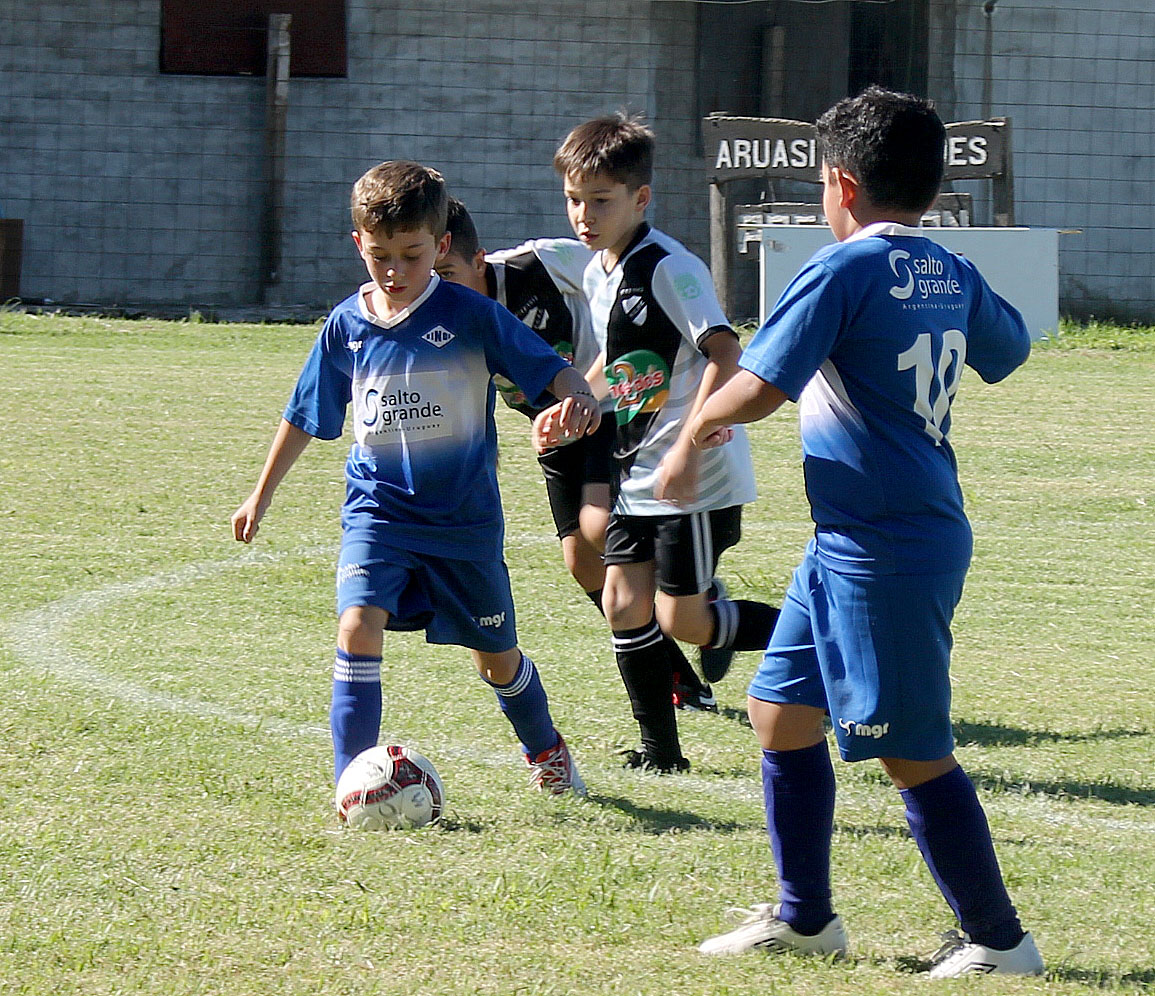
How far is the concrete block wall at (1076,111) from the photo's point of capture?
17.2 metres

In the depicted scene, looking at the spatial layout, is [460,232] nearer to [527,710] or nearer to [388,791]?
[527,710]

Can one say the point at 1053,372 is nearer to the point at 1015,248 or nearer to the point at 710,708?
the point at 1015,248

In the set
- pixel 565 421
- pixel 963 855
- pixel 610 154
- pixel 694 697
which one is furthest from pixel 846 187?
pixel 694 697

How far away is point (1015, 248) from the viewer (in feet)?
46.4

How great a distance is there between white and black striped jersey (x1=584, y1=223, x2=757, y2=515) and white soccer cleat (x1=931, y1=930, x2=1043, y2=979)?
1663 mm

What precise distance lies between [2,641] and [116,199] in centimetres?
1186

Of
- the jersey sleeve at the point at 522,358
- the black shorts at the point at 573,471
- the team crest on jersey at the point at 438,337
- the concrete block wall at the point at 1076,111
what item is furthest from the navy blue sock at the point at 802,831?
the concrete block wall at the point at 1076,111

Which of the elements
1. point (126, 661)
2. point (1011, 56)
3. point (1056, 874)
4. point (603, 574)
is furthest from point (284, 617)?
point (1011, 56)

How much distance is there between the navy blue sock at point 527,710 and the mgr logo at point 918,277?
152 centimetres

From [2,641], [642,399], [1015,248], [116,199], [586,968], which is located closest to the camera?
[586,968]

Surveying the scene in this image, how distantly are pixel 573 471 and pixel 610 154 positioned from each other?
1.03m

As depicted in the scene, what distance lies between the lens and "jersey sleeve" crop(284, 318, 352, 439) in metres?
4.05

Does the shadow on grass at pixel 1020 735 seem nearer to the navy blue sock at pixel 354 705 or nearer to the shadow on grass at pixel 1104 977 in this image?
the shadow on grass at pixel 1104 977

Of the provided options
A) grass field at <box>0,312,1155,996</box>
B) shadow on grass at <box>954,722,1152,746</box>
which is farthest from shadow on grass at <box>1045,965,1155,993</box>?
shadow on grass at <box>954,722,1152,746</box>
